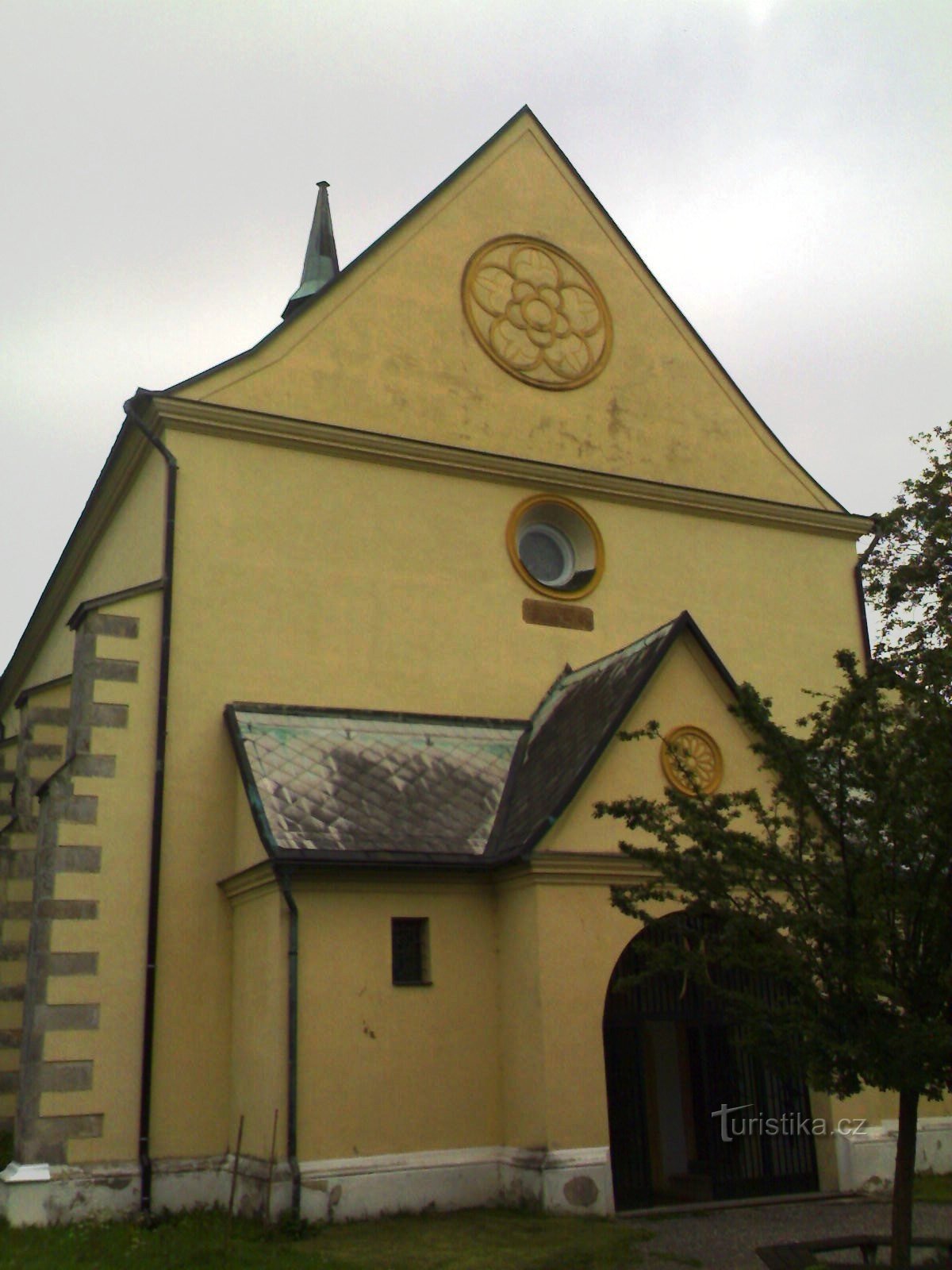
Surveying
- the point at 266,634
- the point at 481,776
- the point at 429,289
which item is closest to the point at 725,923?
the point at 481,776

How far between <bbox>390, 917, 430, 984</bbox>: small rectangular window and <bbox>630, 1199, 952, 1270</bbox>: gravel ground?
3.11 m

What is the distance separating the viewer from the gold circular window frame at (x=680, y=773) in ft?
45.6

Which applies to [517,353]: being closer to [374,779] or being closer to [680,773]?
[374,779]

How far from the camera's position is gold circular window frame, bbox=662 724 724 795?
13906mm

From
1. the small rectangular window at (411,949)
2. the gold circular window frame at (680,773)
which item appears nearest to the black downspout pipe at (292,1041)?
the small rectangular window at (411,949)

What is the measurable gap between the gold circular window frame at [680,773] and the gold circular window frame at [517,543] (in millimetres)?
3771

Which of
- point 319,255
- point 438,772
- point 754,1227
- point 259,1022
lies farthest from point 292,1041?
point 319,255

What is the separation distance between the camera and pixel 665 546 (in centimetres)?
1842

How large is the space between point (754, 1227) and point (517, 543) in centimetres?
887

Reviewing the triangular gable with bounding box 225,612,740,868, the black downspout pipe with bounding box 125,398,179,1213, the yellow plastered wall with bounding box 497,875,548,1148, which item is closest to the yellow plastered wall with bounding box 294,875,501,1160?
the yellow plastered wall with bounding box 497,875,548,1148

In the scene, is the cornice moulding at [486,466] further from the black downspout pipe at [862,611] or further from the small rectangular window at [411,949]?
the small rectangular window at [411,949]

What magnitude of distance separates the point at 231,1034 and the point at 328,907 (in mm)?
1876

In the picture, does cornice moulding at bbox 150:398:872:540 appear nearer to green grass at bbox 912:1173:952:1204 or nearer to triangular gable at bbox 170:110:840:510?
triangular gable at bbox 170:110:840:510

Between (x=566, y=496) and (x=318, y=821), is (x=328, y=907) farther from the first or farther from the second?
(x=566, y=496)
